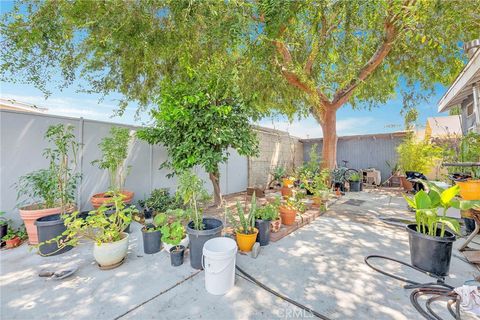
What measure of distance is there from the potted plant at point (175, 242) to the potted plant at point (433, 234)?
2585 millimetres

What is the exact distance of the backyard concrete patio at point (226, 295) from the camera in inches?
64.4

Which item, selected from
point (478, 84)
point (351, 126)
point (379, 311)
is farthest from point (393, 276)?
point (351, 126)

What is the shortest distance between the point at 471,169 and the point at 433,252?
1755mm

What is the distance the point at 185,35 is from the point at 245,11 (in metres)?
1.14

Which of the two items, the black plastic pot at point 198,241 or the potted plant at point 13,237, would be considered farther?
the potted plant at point 13,237

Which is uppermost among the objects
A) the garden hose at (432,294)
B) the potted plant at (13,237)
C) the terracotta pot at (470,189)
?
the terracotta pot at (470,189)

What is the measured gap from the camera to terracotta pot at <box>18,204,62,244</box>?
8.87 feet

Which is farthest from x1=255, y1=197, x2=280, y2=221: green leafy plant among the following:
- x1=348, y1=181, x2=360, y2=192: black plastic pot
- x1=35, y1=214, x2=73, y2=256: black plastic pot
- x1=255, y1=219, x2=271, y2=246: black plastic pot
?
x1=348, y1=181, x2=360, y2=192: black plastic pot

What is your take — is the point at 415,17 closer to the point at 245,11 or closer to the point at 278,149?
the point at 245,11

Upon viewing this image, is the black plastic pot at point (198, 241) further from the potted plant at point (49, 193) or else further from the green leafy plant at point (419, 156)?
the green leafy plant at point (419, 156)

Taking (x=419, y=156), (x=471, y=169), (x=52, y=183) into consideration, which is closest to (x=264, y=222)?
(x=52, y=183)

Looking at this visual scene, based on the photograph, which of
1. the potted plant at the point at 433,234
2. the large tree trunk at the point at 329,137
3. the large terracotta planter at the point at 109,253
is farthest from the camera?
the large tree trunk at the point at 329,137

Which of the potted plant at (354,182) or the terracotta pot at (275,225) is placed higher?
the potted plant at (354,182)

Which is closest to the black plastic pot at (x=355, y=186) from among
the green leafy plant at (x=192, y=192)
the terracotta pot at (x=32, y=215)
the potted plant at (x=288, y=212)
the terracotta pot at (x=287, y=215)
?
the potted plant at (x=288, y=212)
